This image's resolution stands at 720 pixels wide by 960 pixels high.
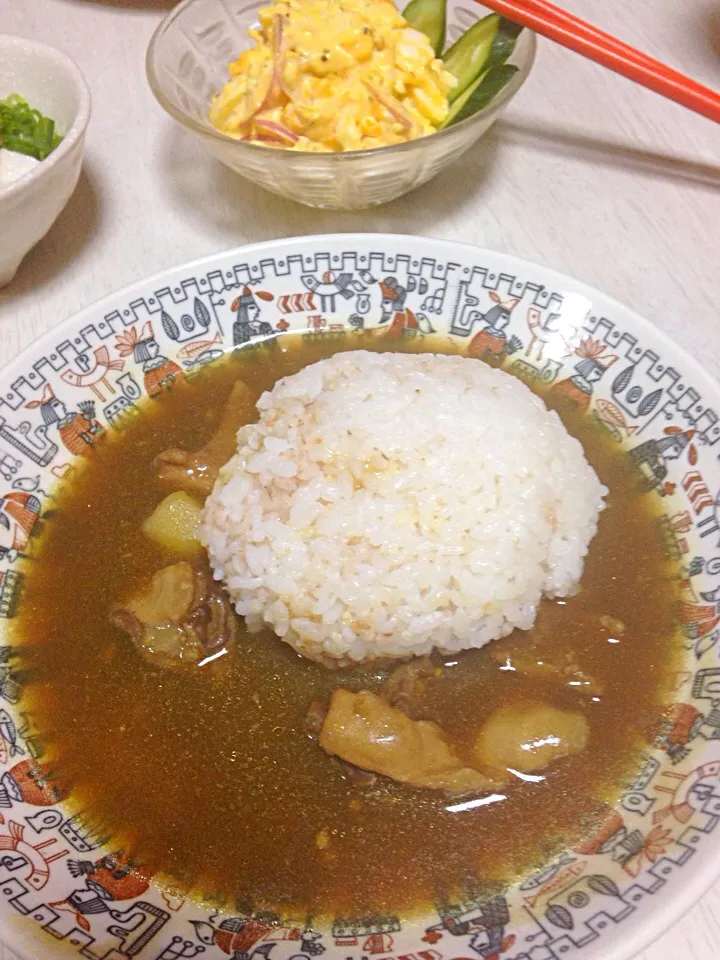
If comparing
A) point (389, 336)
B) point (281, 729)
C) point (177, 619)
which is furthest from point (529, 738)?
point (389, 336)

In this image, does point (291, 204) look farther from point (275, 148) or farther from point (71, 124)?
point (71, 124)

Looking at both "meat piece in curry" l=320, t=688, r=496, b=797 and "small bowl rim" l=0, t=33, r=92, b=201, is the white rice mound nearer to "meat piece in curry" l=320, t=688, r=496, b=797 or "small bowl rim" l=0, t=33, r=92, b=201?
"meat piece in curry" l=320, t=688, r=496, b=797

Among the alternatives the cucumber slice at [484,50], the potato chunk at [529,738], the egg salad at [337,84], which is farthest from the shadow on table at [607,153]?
the potato chunk at [529,738]

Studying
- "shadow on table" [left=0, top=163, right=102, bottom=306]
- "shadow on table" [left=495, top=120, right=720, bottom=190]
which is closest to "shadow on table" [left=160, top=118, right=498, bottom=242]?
"shadow on table" [left=495, top=120, right=720, bottom=190]

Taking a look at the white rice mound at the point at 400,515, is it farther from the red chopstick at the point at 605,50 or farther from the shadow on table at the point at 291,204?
the red chopstick at the point at 605,50

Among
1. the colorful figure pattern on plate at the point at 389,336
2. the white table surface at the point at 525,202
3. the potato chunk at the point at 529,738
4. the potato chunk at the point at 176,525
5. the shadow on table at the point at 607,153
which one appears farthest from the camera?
the shadow on table at the point at 607,153

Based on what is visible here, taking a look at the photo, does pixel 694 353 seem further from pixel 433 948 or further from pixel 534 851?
pixel 433 948
